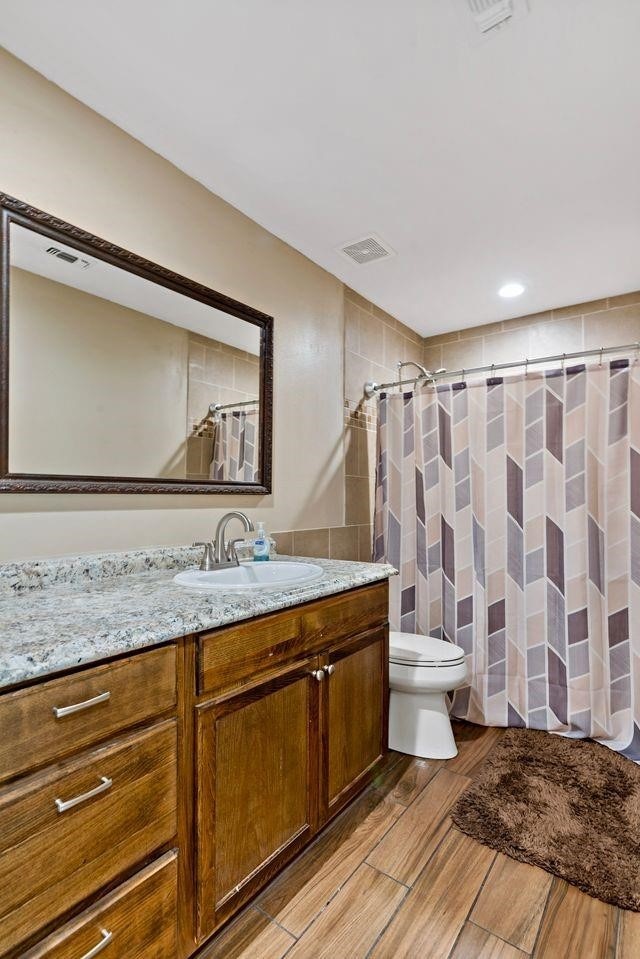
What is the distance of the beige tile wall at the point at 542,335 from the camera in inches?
110

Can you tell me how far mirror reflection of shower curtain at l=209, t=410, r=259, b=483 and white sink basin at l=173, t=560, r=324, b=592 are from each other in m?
0.38

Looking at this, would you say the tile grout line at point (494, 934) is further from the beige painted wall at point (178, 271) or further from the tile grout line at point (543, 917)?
the beige painted wall at point (178, 271)

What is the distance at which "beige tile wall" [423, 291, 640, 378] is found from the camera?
280cm

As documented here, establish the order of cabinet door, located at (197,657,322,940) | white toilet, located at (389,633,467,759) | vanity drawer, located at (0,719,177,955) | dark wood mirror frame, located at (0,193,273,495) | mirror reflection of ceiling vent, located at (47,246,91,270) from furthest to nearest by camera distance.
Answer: white toilet, located at (389,633,467,759) → mirror reflection of ceiling vent, located at (47,246,91,270) → dark wood mirror frame, located at (0,193,273,495) → cabinet door, located at (197,657,322,940) → vanity drawer, located at (0,719,177,955)

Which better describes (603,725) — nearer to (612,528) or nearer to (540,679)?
(540,679)

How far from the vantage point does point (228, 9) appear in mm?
1237

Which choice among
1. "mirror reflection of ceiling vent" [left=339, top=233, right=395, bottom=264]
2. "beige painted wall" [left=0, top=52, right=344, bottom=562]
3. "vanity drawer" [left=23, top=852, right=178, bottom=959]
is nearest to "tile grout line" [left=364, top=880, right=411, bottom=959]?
"vanity drawer" [left=23, top=852, right=178, bottom=959]

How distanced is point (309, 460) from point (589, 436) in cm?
131

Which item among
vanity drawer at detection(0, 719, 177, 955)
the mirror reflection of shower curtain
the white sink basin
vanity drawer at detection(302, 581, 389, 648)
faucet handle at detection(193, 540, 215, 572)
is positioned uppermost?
the mirror reflection of shower curtain

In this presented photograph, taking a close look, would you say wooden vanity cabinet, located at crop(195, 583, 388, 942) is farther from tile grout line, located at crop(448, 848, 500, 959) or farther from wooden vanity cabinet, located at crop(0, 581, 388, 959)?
tile grout line, located at crop(448, 848, 500, 959)

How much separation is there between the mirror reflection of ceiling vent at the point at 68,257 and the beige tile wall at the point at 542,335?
8.34ft

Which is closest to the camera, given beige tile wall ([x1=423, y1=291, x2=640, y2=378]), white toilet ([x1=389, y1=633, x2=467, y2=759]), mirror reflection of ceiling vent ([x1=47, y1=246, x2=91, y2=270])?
mirror reflection of ceiling vent ([x1=47, y1=246, x2=91, y2=270])

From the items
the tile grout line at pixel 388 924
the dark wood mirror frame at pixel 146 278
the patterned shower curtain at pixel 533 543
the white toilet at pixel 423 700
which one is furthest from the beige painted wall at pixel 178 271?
the tile grout line at pixel 388 924

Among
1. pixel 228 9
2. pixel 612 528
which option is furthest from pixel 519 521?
pixel 228 9
